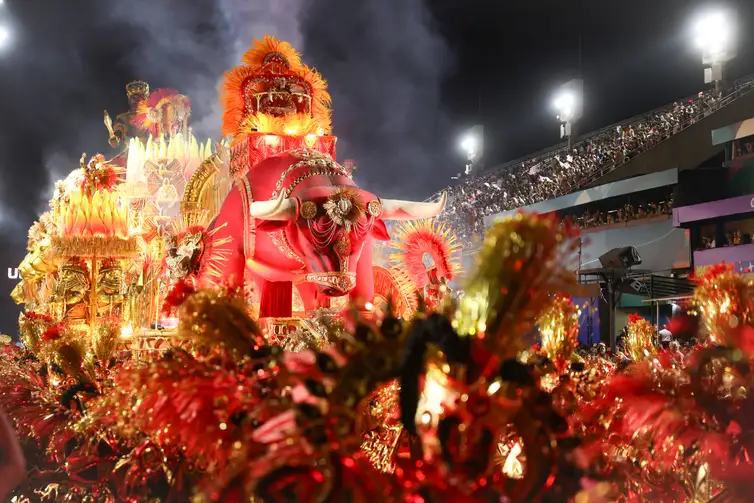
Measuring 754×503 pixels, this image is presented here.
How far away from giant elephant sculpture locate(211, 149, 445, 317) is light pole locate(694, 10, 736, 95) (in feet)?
37.0

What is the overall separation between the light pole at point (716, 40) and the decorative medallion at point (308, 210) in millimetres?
12437

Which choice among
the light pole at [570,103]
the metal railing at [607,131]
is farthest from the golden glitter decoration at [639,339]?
the light pole at [570,103]

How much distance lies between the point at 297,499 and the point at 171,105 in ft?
32.1

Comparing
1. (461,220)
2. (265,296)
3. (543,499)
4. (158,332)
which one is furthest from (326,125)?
(461,220)

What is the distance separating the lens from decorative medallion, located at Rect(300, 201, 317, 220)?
646 centimetres

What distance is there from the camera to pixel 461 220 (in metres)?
21.2

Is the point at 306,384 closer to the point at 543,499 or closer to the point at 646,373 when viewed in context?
the point at 543,499

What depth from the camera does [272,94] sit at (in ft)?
25.4

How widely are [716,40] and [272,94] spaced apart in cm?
1196

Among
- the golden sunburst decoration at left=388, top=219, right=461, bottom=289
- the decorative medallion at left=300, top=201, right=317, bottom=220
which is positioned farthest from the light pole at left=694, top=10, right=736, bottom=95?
the decorative medallion at left=300, top=201, right=317, bottom=220

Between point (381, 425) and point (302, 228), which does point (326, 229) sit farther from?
point (381, 425)

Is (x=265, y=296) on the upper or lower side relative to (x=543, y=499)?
upper

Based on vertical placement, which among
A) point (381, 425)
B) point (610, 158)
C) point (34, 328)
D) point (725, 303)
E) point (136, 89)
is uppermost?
point (610, 158)

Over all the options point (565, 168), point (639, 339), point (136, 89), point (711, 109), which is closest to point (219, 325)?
point (639, 339)
